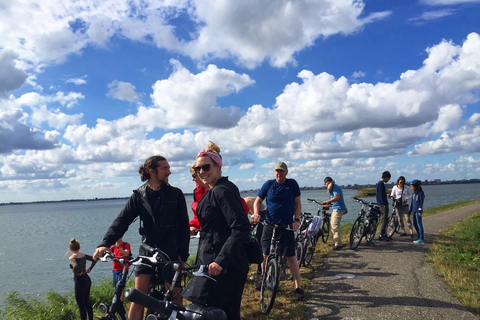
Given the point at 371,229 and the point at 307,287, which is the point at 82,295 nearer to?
the point at 307,287

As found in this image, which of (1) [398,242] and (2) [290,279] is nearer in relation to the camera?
(2) [290,279]

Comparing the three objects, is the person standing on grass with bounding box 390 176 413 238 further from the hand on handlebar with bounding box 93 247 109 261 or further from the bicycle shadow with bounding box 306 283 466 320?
the hand on handlebar with bounding box 93 247 109 261

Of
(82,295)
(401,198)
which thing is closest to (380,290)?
(82,295)

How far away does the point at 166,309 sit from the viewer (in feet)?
7.48

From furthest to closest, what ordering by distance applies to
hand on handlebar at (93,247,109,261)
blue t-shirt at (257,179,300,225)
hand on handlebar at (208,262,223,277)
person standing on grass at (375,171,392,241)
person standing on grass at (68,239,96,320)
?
person standing on grass at (375,171,392,241) → person standing on grass at (68,239,96,320) → blue t-shirt at (257,179,300,225) → hand on handlebar at (93,247,109,261) → hand on handlebar at (208,262,223,277)

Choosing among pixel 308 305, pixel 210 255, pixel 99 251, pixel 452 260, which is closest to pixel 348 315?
pixel 308 305

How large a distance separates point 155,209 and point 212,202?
97cm

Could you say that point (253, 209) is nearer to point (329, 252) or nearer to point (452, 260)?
point (329, 252)

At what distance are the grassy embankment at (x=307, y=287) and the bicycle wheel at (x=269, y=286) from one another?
122 millimetres

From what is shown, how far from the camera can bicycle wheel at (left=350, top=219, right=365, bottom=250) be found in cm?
965

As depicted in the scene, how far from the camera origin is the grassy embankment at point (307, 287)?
205 inches

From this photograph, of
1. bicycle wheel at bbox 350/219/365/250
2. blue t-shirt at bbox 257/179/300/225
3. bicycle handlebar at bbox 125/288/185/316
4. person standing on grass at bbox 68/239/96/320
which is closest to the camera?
bicycle handlebar at bbox 125/288/185/316

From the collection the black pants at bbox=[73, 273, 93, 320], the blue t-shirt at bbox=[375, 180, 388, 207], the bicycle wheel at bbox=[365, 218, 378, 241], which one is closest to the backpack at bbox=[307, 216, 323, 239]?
the bicycle wheel at bbox=[365, 218, 378, 241]

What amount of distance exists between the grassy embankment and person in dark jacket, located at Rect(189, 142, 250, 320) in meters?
2.22
